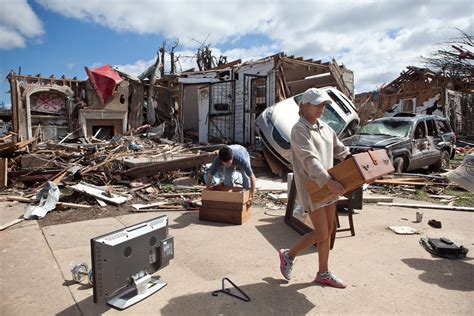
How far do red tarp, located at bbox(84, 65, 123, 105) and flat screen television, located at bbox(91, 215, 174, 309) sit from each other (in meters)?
14.6

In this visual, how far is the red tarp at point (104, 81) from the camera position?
53.2 feet

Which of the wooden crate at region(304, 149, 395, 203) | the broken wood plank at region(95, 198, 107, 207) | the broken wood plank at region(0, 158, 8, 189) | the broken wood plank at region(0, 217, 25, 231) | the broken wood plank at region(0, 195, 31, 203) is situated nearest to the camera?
the wooden crate at region(304, 149, 395, 203)

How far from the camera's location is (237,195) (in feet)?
18.1

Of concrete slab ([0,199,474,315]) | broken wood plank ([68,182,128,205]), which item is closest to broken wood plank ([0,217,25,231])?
concrete slab ([0,199,474,315])

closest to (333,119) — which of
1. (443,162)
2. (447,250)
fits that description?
(443,162)

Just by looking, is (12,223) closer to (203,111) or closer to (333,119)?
(333,119)

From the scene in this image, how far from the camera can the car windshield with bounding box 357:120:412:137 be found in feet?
33.5

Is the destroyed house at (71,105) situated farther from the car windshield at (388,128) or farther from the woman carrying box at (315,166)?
the woman carrying box at (315,166)

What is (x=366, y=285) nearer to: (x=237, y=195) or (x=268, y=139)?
(x=237, y=195)

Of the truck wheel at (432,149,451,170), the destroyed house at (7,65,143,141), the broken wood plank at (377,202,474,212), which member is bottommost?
the broken wood plank at (377,202,474,212)

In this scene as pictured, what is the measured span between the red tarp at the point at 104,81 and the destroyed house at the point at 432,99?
1337 cm

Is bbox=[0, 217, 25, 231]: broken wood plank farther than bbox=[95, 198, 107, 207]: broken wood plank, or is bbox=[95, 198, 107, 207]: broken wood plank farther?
bbox=[95, 198, 107, 207]: broken wood plank

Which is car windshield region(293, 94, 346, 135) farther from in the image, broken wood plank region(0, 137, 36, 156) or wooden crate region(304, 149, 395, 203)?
broken wood plank region(0, 137, 36, 156)

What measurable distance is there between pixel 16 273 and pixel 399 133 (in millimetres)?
9765
